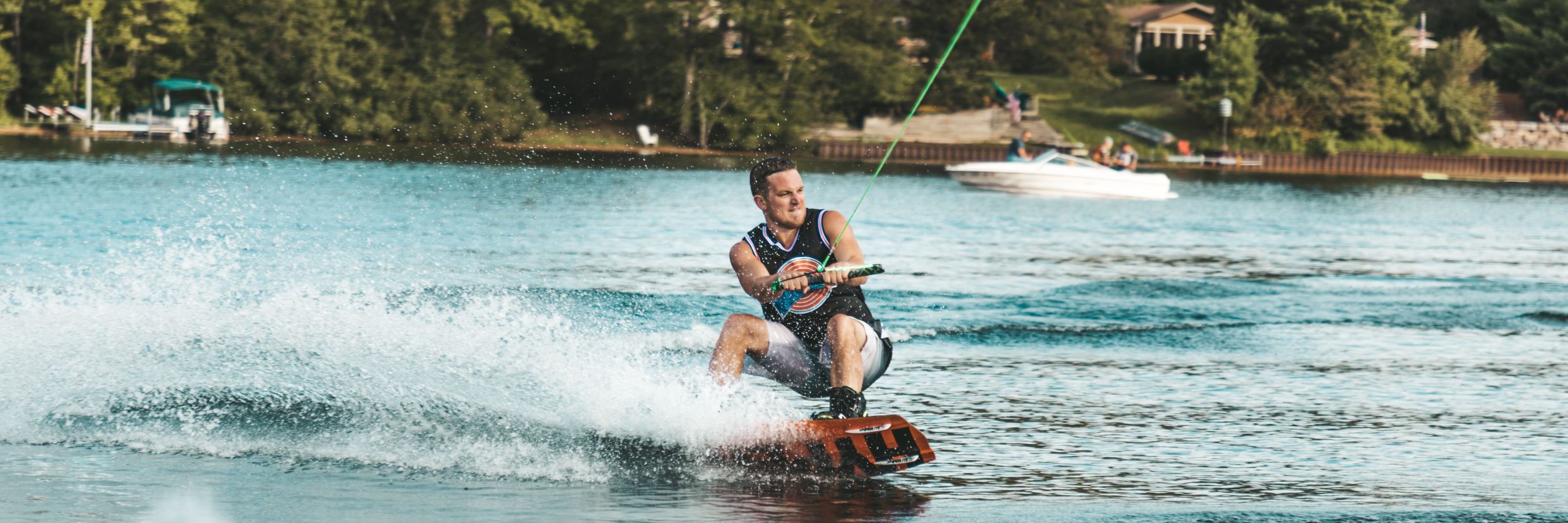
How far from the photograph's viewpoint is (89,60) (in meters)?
59.8

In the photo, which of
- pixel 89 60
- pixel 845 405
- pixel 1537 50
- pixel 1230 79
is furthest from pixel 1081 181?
pixel 1537 50

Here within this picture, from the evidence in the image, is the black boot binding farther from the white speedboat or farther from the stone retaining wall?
the stone retaining wall

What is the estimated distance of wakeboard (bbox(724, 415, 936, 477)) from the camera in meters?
7.22

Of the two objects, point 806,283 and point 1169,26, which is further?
point 1169,26

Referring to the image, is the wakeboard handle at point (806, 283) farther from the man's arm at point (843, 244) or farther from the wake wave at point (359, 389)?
the wake wave at point (359, 389)

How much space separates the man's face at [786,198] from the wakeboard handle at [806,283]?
0.33 metres

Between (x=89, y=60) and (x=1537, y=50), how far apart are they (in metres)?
59.3

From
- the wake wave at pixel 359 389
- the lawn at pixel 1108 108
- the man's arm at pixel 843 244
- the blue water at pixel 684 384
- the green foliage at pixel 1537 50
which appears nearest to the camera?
the blue water at pixel 684 384

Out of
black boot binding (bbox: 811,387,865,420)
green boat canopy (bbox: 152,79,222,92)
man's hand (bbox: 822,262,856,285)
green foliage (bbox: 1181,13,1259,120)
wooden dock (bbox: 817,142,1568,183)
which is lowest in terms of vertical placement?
wooden dock (bbox: 817,142,1568,183)

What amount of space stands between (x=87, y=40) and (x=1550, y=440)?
57.8 meters

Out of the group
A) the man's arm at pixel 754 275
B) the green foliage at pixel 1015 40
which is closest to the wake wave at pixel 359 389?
the man's arm at pixel 754 275

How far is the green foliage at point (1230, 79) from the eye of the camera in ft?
230

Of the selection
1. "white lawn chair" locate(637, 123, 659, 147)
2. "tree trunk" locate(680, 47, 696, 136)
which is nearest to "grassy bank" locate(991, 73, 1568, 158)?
"tree trunk" locate(680, 47, 696, 136)

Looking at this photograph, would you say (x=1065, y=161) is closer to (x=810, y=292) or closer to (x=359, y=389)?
(x=359, y=389)
